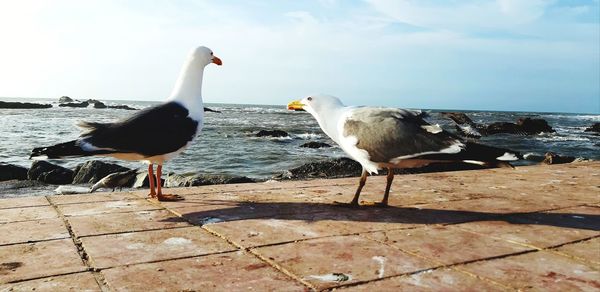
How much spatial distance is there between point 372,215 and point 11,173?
1011 cm

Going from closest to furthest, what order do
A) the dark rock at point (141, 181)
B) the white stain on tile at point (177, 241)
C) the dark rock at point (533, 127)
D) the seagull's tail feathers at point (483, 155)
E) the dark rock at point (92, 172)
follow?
the white stain on tile at point (177, 241) → the seagull's tail feathers at point (483, 155) → the dark rock at point (141, 181) → the dark rock at point (92, 172) → the dark rock at point (533, 127)

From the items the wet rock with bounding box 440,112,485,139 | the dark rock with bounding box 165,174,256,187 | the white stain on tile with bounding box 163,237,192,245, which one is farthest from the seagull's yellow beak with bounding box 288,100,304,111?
the wet rock with bounding box 440,112,485,139

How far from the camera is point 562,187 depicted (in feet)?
19.1

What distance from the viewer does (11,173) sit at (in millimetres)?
11227

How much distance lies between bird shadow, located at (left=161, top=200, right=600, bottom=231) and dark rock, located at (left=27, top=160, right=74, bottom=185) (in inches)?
310

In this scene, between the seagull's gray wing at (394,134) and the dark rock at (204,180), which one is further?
the dark rock at (204,180)

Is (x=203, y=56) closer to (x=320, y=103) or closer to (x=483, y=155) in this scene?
(x=320, y=103)

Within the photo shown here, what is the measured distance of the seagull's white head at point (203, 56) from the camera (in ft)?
17.7

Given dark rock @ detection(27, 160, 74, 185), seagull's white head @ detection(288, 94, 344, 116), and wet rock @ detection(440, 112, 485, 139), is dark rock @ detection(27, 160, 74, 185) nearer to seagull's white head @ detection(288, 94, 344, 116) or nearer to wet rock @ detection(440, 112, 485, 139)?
seagull's white head @ detection(288, 94, 344, 116)

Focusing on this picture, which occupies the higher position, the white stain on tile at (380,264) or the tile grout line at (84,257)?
the white stain on tile at (380,264)

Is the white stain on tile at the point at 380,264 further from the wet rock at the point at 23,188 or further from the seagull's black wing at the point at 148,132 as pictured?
the wet rock at the point at 23,188

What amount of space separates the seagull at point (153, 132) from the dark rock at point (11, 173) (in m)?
7.91

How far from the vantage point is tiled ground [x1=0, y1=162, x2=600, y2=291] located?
2506mm

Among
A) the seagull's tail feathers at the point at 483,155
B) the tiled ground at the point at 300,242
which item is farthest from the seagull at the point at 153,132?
the seagull's tail feathers at the point at 483,155
